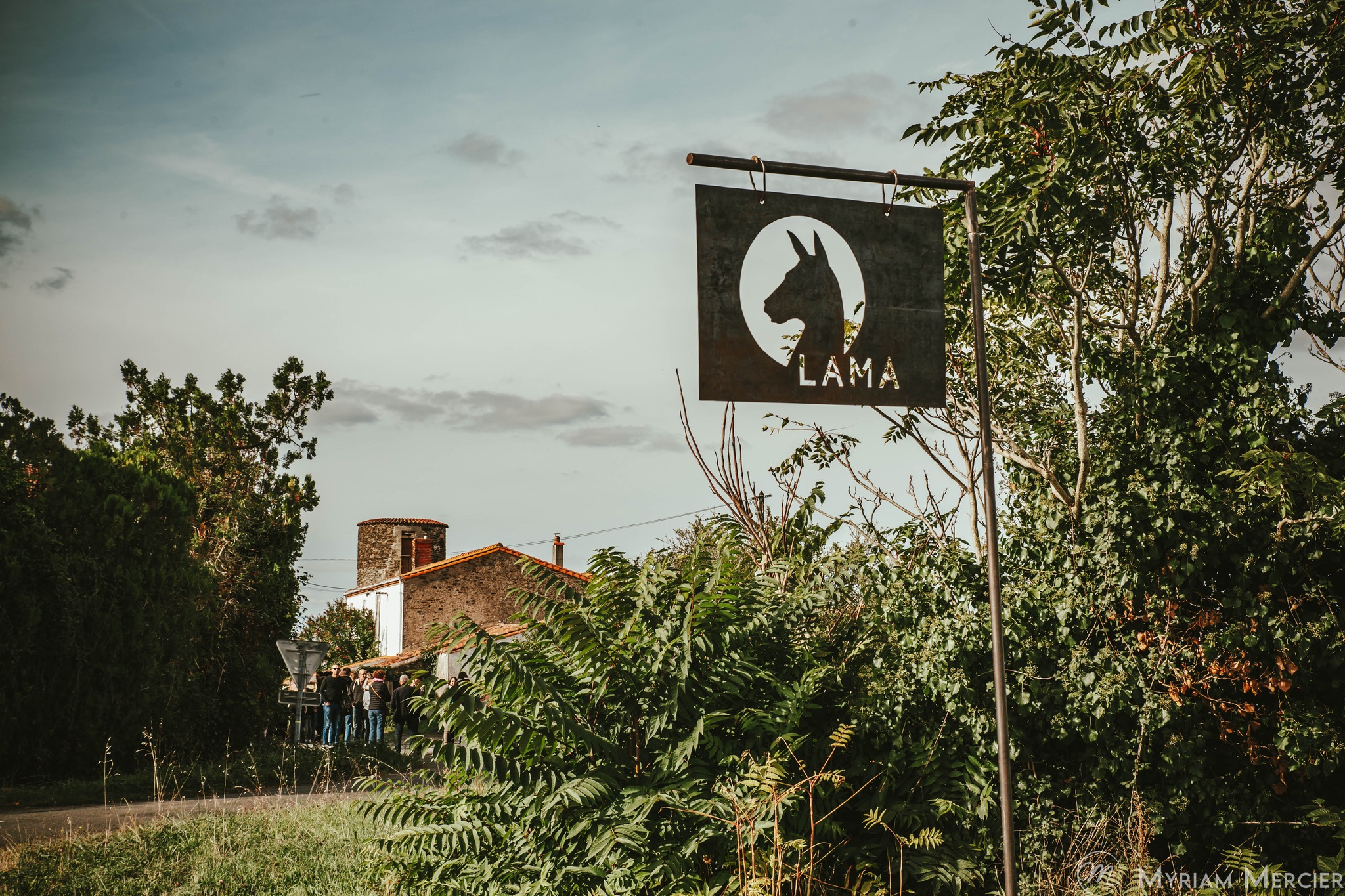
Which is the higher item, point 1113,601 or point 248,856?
point 1113,601

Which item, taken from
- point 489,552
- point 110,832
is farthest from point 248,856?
point 489,552

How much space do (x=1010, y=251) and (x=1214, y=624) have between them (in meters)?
2.71

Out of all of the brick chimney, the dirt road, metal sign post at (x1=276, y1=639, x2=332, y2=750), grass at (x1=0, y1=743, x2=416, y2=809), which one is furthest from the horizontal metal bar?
the brick chimney

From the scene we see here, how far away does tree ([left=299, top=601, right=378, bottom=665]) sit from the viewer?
38719mm

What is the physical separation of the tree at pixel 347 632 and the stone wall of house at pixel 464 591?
2672mm

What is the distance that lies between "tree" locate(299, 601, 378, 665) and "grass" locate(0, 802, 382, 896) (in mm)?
32209

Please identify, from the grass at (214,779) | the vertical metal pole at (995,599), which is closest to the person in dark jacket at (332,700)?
the grass at (214,779)

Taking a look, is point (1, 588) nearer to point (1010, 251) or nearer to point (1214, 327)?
point (1010, 251)

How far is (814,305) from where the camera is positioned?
12.0 feet

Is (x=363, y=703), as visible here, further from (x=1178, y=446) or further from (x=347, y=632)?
(x=347, y=632)

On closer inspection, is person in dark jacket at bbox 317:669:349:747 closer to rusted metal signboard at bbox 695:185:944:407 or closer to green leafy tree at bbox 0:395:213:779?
green leafy tree at bbox 0:395:213:779

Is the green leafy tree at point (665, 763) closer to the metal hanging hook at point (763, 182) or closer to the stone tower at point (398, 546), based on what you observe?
the metal hanging hook at point (763, 182)

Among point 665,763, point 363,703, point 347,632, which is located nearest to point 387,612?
point 347,632

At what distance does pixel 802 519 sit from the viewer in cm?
730
